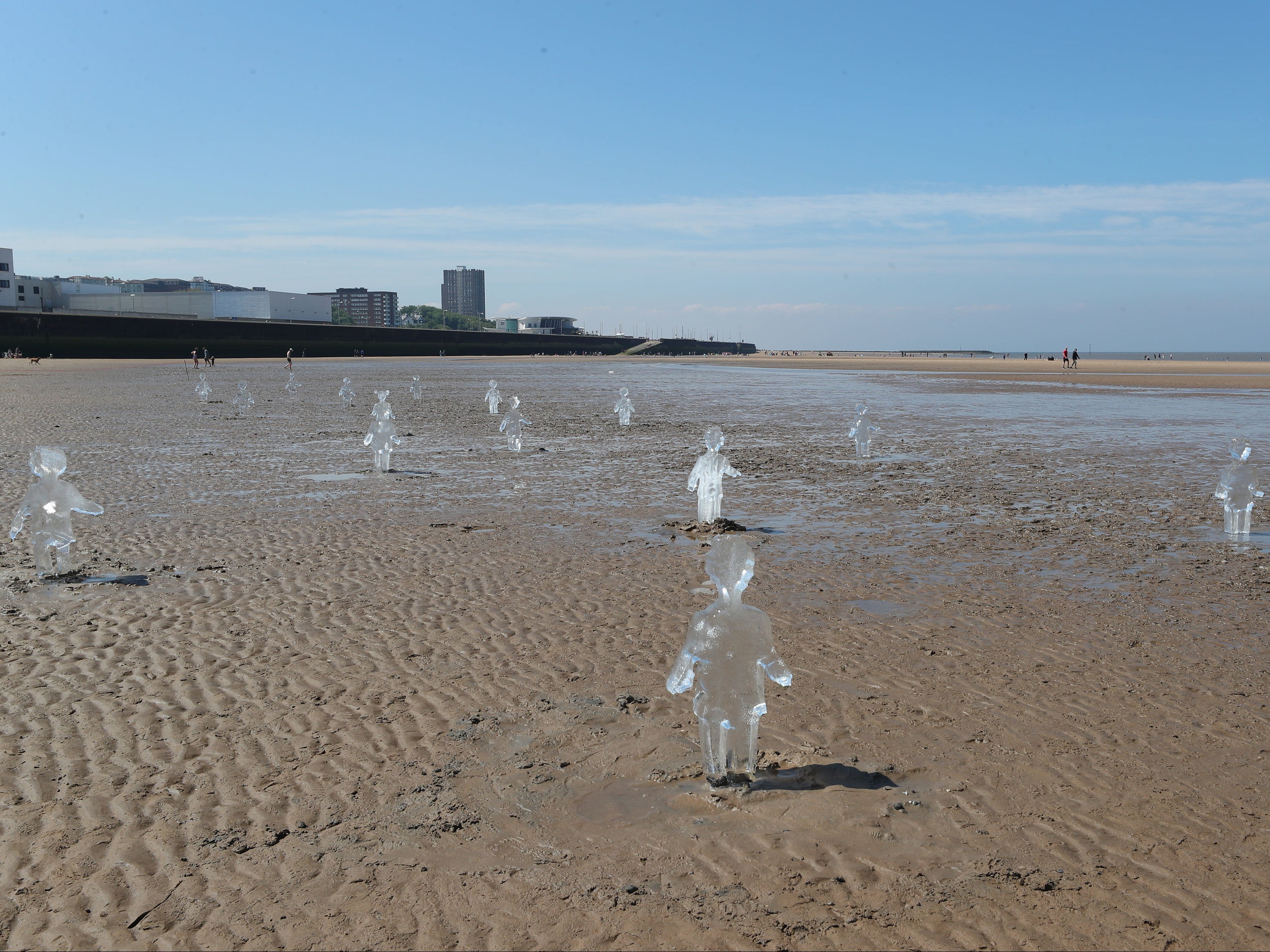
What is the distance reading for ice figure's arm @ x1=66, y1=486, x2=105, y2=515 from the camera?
9.49 metres

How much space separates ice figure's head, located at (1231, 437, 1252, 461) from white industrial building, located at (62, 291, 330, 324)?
11504 centimetres

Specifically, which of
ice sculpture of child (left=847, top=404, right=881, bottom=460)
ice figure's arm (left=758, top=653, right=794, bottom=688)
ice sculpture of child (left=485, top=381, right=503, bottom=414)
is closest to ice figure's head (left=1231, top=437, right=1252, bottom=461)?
ice sculpture of child (left=847, top=404, right=881, bottom=460)

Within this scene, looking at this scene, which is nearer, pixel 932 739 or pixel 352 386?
pixel 932 739

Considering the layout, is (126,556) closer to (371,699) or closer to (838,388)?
(371,699)

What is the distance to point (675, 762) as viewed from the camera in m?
5.71

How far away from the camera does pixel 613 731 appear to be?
6.16 meters

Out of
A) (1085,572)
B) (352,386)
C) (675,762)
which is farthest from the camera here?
(352,386)

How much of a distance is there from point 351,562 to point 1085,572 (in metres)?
7.92

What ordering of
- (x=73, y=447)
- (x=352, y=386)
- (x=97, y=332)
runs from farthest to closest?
(x=97, y=332) → (x=352, y=386) → (x=73, y=447)

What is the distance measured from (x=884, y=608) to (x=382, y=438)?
10.7 m

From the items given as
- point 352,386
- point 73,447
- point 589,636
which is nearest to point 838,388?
point 352,386

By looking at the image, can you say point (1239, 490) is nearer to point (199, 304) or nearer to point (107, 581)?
point (107, 581)

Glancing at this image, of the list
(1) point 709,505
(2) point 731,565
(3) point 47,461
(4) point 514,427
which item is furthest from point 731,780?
(4) point 514,427

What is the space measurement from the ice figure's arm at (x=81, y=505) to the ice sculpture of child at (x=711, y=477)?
6.06 metres
